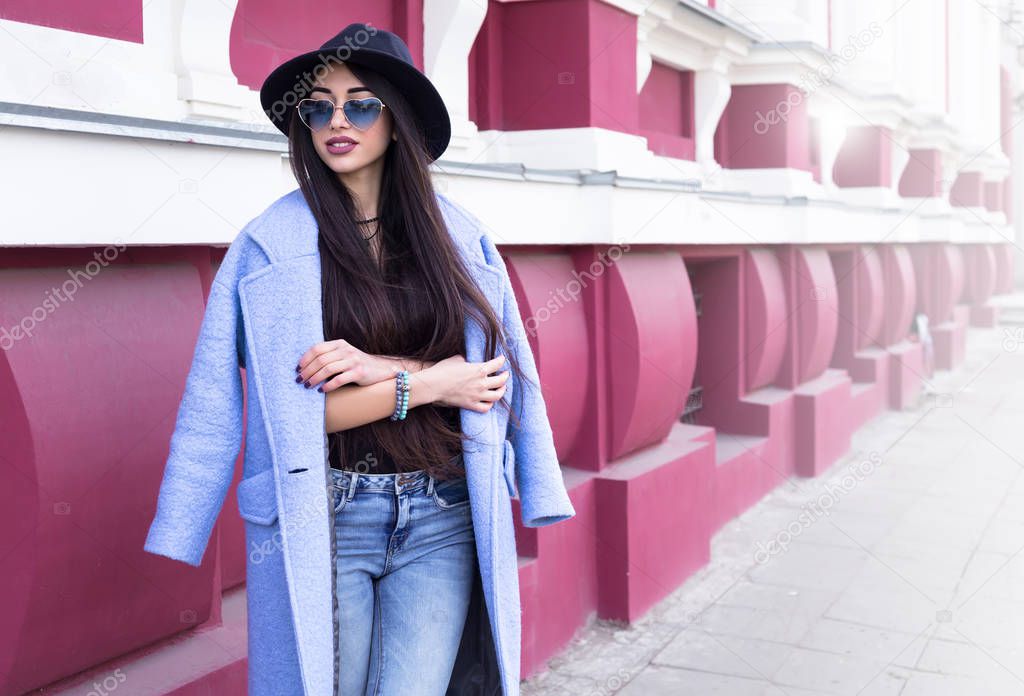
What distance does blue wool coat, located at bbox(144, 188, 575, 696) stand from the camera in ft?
6.93

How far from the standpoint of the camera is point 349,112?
2.26 metres

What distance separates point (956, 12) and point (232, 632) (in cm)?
1849

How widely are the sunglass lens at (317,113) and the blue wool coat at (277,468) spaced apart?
5.8 inches

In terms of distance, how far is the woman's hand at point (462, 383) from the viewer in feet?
7.36

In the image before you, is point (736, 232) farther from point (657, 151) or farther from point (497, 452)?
point (497, 452)

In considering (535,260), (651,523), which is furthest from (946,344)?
(535,260)

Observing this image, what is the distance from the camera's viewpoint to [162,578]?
9.49 feet

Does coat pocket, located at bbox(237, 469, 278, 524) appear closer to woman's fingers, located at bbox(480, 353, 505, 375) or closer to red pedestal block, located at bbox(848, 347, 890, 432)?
woman's fingers, located at bbox(480, 353, 505, 375)

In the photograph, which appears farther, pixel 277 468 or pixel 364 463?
pixel 364 463

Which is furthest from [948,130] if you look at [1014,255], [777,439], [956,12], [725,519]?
[1014,255]

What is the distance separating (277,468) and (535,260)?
2741 millimetres

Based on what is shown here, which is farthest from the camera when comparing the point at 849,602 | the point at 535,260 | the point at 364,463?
the point at 849,602

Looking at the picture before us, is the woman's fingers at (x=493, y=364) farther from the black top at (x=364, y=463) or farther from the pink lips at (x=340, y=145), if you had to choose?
the pink lips at (x=340, y=145)

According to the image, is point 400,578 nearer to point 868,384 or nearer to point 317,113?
point 317,113
